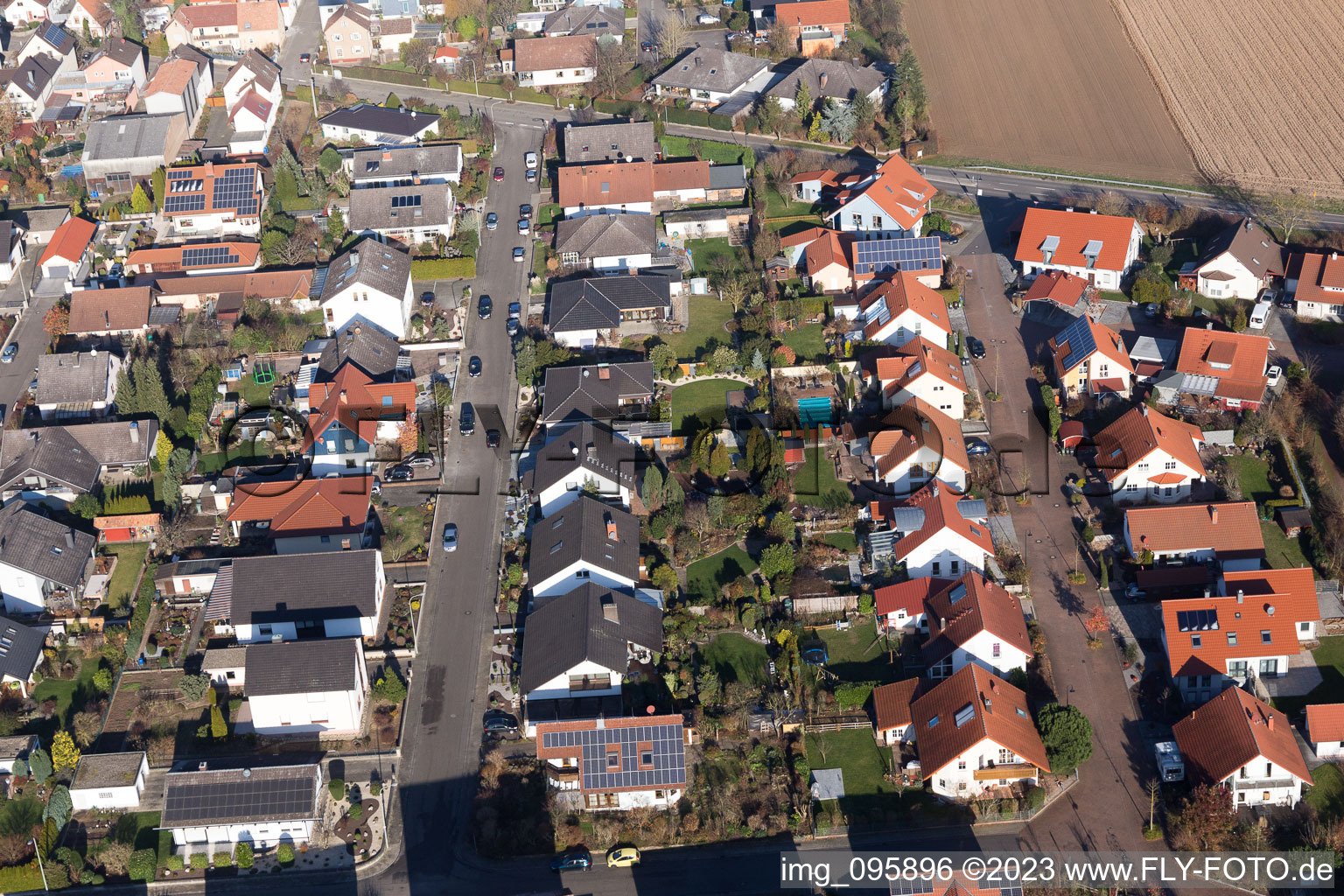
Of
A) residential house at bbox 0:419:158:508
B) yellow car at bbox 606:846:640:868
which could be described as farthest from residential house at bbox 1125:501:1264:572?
residential house at bbox 0:419:158:508

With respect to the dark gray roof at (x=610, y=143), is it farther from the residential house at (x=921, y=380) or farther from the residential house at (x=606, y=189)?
the residential house at (x=921, y=380)

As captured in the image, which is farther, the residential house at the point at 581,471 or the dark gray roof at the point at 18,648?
the residential house at the point at 581,471

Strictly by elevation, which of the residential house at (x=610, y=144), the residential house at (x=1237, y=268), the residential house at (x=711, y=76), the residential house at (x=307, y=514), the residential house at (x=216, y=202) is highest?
the residential house at (x=711, y=76)

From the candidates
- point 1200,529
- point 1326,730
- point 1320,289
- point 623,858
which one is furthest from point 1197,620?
point 1320,289

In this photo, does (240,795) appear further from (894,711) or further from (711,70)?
(711,70)

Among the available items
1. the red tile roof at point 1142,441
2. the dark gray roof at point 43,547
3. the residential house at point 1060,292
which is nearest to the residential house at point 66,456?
the dark gray roof at point 43,547

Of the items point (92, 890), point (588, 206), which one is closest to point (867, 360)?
point (588, 206)

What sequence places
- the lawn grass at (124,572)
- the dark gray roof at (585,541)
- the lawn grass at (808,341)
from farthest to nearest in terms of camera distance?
the lawn grass at (808,341), the lawn grass at (124,572), the dark gray roof at (585,541)
